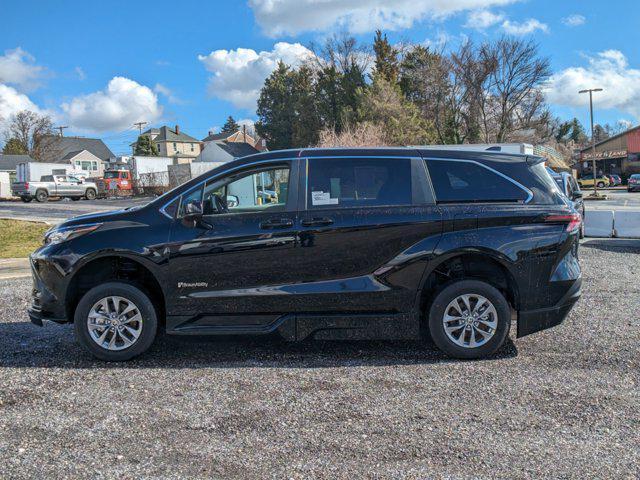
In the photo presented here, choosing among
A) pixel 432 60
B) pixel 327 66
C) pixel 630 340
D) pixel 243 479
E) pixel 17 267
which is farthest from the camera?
pixel 327 66

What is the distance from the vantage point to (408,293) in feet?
16.5

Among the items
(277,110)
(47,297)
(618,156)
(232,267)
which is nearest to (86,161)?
(277,110)

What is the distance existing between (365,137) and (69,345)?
36.2 metres

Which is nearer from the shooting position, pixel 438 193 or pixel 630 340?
pixel 438 193

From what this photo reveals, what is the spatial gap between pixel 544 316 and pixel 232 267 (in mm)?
2892

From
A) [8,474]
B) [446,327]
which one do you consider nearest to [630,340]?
[446,327]

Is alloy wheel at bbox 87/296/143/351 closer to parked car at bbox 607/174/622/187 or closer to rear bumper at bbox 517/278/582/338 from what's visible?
rear bumper at bbox 517/278/582/338

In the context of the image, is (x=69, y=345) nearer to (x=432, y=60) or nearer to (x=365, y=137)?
(x=365, y=137)

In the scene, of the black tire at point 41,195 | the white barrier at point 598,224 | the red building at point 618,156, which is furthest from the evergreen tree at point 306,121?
the white barrier at point 598,224

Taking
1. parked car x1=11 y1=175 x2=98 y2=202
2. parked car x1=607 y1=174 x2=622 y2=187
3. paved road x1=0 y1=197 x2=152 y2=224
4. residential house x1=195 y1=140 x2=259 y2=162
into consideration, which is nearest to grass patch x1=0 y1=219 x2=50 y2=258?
paved road x1=0 y1=197 x2=152 y2=224

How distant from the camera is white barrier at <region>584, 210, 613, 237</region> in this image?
50.1 feet

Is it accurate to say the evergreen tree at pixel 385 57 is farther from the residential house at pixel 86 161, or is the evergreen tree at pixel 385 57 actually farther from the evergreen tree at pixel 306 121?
the residential house at pixel 86 161

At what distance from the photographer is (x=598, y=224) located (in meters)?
15.5

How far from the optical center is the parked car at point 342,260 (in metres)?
5.03
